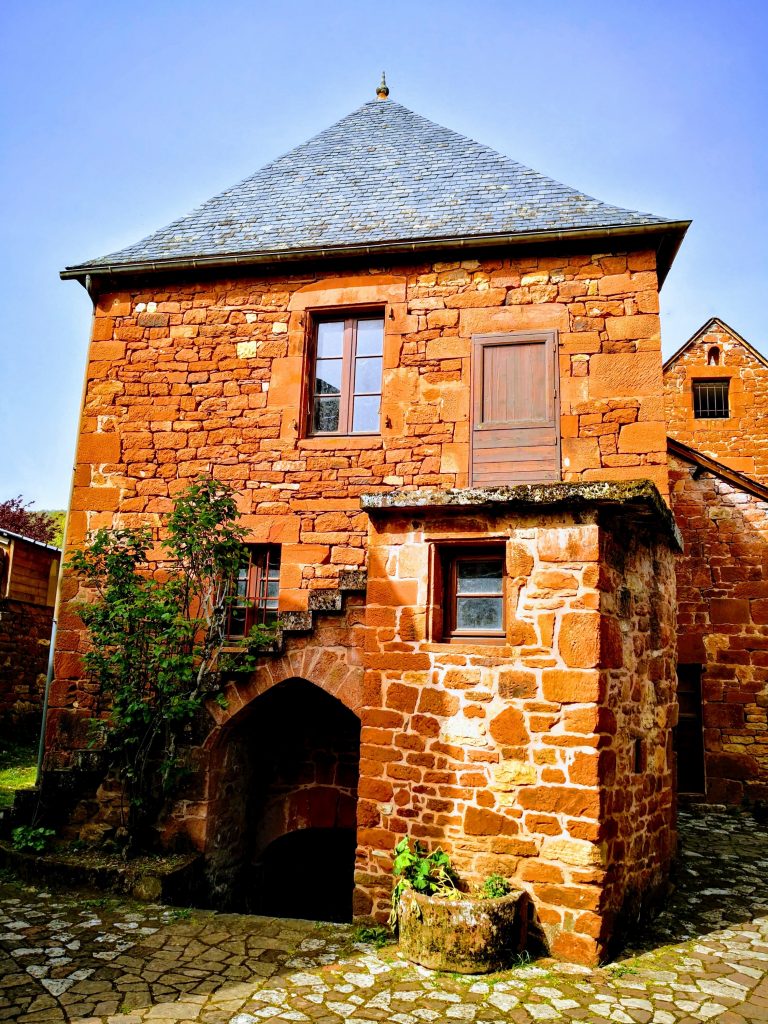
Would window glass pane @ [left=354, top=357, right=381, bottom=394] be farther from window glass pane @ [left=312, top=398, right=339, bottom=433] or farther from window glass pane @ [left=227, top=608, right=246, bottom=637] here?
window glass pane @ [left=227, top=608, right=246, bottom=637]

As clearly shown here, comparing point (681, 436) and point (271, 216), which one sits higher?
point (271, 216)

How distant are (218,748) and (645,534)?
4201 millimetres

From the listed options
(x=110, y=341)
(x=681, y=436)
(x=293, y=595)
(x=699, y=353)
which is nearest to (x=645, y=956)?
(x=293, y=595)

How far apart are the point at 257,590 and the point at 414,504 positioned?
2.94 meters

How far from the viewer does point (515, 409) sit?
7668 mm

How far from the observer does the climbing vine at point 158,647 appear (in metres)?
6.63

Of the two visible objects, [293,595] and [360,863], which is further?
[293,595]

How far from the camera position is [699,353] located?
1372cm

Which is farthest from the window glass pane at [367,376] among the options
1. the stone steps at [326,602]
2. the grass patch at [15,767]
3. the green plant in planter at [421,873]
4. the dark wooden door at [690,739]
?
the dark wooden door at [690,739]

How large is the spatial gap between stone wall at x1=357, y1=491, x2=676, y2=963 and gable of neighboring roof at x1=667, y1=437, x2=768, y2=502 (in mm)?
5131

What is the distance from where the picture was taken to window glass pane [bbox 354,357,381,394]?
820 cm

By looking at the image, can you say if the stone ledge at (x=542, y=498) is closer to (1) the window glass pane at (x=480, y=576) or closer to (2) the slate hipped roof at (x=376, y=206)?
(1) the window glass pane at (x=480, y=576)

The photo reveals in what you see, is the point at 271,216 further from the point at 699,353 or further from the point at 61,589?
the point at 699,353

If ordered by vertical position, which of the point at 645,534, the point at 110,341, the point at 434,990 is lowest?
the point at 434,990
